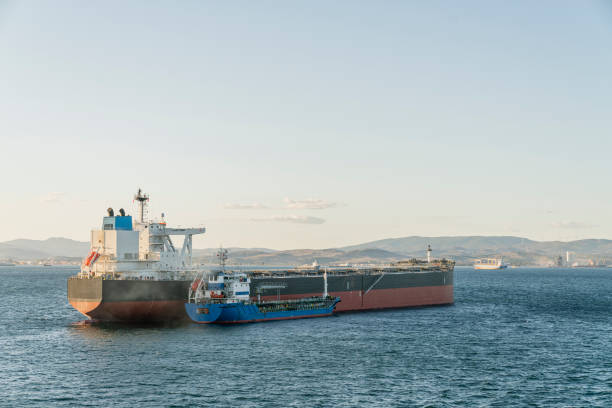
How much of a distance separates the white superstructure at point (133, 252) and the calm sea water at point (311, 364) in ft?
20.3

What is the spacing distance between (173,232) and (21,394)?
109 ft

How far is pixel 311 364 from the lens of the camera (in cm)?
4056

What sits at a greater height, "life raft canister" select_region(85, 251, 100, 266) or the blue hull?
"life raft canister" select_region(85, 251, 100, 266)

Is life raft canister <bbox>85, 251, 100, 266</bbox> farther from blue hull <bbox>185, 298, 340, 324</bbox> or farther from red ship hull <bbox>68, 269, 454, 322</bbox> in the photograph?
blue hull <bbox>185, 298, 340, 324</bbox>

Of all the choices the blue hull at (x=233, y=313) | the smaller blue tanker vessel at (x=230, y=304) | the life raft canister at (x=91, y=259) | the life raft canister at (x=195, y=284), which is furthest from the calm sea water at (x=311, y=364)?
the life raft canister at (x=91, y=259)

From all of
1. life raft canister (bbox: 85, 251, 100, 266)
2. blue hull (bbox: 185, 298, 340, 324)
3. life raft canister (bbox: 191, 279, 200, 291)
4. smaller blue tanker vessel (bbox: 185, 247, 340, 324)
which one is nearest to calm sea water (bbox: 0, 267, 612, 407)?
blue hull (bbox: 185, 298, 340, 324)

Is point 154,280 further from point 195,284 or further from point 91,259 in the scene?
point 91,259

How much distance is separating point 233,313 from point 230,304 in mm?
1079

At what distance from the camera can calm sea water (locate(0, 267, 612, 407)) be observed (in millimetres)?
32906

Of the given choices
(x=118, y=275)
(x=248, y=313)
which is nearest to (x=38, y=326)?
(x=118, y=275)

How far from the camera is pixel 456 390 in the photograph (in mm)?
34719

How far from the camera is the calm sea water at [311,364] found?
32906mm

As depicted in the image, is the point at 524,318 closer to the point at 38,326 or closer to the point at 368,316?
the point at 368,316

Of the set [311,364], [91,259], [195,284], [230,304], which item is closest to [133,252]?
[91,259]
